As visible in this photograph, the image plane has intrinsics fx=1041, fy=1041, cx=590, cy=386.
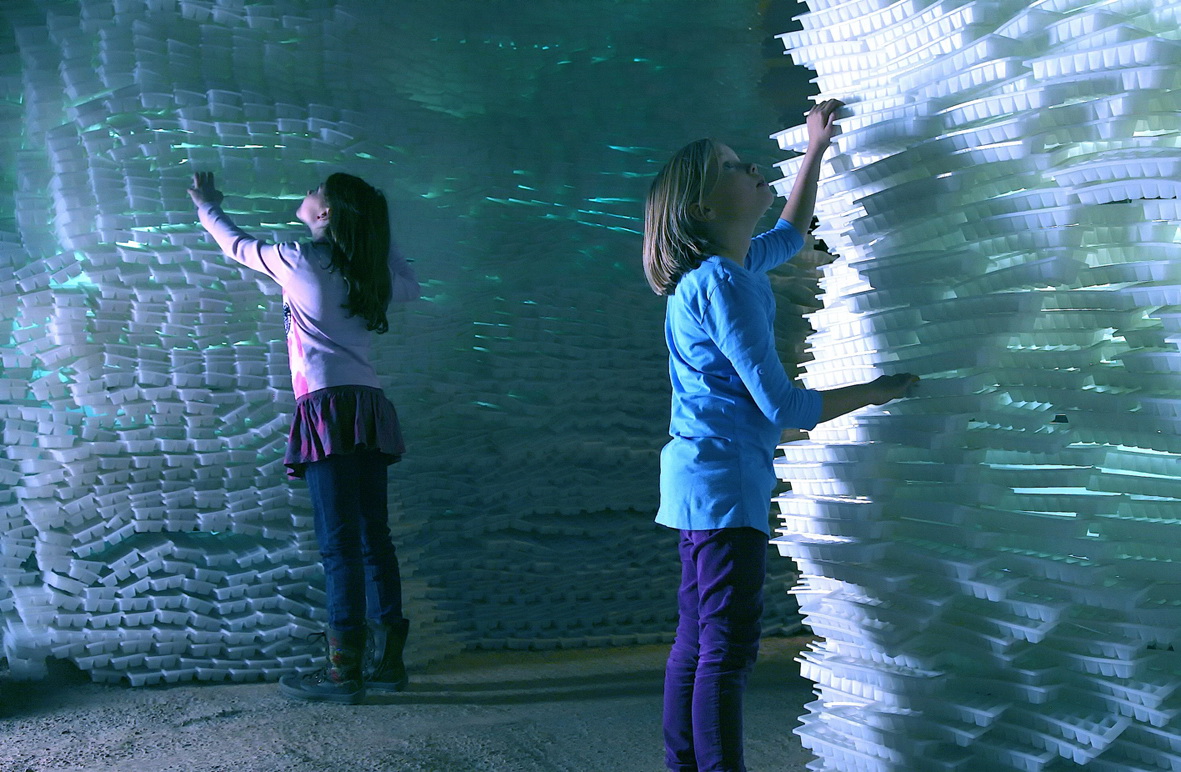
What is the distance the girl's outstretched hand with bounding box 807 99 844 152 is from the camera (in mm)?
1864

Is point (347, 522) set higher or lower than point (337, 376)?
lower

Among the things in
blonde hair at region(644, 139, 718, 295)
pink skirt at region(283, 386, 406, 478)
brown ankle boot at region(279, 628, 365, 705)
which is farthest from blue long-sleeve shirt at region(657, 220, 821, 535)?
brown ankle boot at region(279, 628, 365, 705)

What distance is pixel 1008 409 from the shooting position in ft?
5.46

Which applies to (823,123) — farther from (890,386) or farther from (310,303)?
(310,303)

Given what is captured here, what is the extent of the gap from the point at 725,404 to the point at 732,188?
0.37 meters

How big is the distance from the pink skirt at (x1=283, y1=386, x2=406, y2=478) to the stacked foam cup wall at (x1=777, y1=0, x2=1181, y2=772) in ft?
3.94

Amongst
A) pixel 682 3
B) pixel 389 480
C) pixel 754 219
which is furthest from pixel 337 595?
pixel 682 3

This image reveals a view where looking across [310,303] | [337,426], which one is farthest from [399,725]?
[310,303]

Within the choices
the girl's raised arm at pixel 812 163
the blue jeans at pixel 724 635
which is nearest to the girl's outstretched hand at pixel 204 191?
the girl's raised arm at pixel 812 163

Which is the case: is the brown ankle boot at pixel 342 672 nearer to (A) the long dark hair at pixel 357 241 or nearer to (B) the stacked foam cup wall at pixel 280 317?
(B) the stacked foam cup wall at pixel 280 317

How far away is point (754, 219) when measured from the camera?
180 cm

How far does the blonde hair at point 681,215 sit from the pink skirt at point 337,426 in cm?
110

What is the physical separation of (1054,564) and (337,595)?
1.74m

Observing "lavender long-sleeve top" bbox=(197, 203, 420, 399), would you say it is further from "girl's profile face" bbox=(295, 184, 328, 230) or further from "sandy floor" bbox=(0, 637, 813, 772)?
"sandy floor" bbox=(0, 637, 813, 772)
